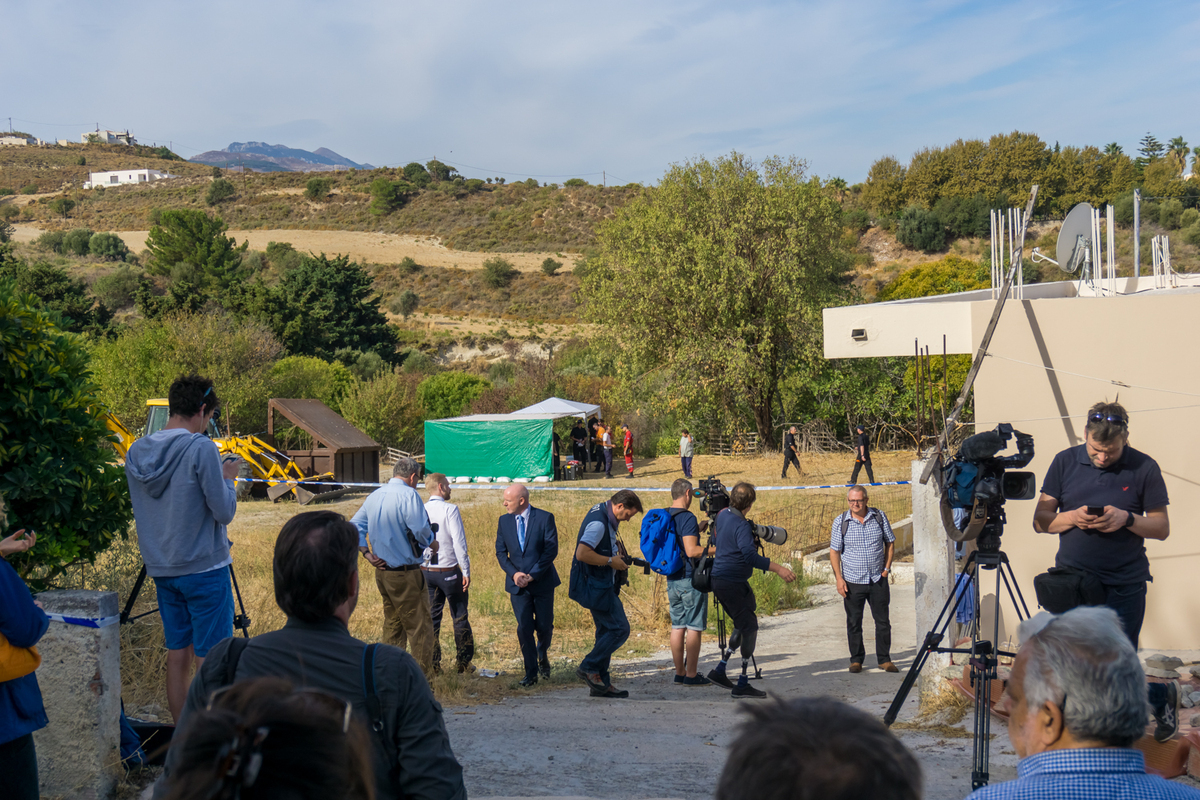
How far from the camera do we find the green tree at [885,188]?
7025 cm

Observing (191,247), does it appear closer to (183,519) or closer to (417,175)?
(417,175)

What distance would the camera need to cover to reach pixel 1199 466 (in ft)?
23.2

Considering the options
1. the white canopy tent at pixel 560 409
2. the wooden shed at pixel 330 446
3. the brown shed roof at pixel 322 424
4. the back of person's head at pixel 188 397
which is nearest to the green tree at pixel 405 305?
the white canopy tent at pixel 560 409

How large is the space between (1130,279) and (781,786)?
10127 millimetres

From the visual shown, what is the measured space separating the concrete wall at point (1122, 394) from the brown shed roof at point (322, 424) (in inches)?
716

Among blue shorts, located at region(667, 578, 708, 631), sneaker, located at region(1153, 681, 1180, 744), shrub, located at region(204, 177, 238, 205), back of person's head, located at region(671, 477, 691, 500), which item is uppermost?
shrub, located at region(204, 177, 238, 205)

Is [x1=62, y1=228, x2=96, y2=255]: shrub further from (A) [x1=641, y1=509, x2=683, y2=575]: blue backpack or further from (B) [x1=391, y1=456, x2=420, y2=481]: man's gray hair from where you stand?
(A) [x1=641, y1=509, x2=683, y2=575]: blue backpack

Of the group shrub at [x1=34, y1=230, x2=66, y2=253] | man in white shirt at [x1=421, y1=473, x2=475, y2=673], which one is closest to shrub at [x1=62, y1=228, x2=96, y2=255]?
shrub at [x1=34, y1=230, x2=66, y2=253]

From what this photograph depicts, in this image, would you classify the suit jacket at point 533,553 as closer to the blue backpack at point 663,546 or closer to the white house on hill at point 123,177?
the blue backpack at point 663,546

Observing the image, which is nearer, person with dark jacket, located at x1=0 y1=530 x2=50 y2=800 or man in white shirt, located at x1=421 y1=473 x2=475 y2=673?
person with dark jacket, located at x1=0 y1=530 x2=50 y2=800

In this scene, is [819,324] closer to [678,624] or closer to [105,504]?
[678,624]

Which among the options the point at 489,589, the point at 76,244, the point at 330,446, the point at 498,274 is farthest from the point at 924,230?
the point at 76,244

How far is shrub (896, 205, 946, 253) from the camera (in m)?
63.8

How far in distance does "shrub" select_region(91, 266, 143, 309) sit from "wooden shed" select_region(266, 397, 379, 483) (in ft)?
105
